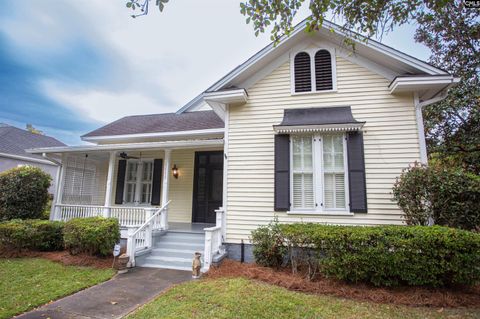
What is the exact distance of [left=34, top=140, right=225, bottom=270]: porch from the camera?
7902 millimetres

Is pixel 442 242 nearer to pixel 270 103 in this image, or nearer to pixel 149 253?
pixel 270 103

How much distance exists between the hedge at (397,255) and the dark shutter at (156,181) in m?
6.21

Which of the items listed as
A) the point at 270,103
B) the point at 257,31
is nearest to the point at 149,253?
the point at 270,103

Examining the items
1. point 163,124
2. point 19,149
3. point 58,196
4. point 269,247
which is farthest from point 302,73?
point 19,149

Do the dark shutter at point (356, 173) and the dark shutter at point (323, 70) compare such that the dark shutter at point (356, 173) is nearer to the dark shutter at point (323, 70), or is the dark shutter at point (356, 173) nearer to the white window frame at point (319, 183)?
the white window frame at point (319, 183)

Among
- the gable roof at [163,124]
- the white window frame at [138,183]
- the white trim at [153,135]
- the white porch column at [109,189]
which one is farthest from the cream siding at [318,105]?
the white window frame at [138,183]

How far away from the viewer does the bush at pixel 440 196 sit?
4477 millimetres

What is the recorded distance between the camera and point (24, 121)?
32719mm

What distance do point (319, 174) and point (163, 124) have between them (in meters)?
7.48

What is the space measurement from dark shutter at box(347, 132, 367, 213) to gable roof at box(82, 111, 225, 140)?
4794 mm

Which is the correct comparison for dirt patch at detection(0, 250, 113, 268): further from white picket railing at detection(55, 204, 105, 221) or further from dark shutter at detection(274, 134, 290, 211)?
dark shutter at detection(274, 134, 290, 211)

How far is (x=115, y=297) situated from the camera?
4027 millimetres

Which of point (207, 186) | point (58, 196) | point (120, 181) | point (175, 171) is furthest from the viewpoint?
point (120, 181)

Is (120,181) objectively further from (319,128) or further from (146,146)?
(319,128)
